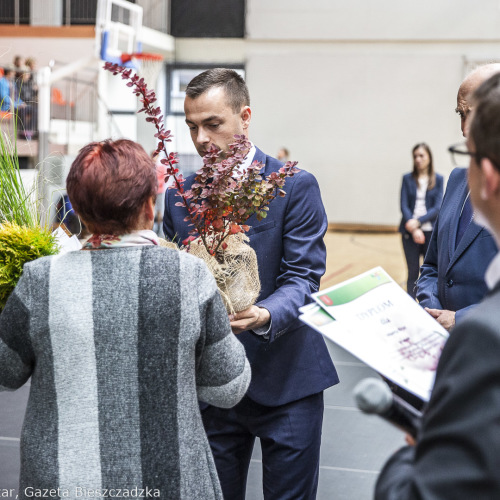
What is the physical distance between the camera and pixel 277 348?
6.02ft

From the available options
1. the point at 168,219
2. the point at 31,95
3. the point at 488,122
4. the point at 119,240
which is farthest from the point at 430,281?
the point at 31,95

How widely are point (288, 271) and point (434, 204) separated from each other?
568 cm

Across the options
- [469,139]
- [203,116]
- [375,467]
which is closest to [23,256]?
[203,116]

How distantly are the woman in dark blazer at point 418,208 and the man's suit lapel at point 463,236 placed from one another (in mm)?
4988

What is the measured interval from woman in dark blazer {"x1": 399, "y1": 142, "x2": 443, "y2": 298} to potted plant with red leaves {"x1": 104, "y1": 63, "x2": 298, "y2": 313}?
18.0 feet

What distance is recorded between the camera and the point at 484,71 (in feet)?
6.08

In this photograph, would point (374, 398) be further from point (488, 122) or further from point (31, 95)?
point (31, 95)

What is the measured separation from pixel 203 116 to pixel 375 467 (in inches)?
88.2

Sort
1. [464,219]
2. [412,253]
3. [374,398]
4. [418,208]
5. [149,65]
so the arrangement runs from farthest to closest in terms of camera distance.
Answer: [149,65], [418,208], [412,253], [464,219], [374,398]

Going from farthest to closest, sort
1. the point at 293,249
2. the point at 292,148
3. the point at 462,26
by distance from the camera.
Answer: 1. the point at 292,148
2. the point at 462,26
3. the point at 293,249

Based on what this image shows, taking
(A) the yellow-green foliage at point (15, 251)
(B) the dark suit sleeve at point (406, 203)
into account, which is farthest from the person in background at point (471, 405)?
(B) the dark suit sleeve at point (406, 203)

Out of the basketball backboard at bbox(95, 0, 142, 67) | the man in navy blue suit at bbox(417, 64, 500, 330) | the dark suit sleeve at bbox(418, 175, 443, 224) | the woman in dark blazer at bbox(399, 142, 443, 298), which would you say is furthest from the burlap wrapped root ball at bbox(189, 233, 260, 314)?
the basketball backboard at bbox(95, 0, 142, 67)

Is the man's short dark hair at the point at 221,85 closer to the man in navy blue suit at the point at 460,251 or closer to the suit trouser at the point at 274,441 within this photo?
the man in navy blue suit at the point at 460,251

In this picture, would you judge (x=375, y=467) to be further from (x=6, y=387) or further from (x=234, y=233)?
(x=6, y=387)
